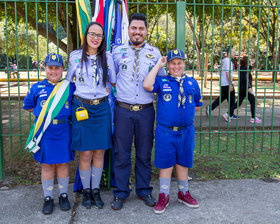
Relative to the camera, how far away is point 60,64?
3.21 metres

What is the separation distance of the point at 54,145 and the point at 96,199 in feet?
2.51

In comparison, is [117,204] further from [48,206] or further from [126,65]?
[126,65]

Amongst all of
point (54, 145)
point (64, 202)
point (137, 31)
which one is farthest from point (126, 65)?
point (64, 202)

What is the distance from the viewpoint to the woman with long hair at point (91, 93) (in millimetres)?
Result: 3158

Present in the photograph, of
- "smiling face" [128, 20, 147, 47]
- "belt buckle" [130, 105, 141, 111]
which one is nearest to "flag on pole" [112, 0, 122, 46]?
"smiling face" [128, 20, 147, 47]

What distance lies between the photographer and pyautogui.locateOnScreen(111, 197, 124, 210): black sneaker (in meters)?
3.25

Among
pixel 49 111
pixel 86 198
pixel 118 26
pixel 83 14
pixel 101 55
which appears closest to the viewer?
pixel 49 111

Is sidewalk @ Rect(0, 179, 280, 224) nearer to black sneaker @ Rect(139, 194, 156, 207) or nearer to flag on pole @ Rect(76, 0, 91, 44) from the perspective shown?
black sneaker @ Rect(139, 194, 156, 207)

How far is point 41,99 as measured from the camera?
316 centimetres

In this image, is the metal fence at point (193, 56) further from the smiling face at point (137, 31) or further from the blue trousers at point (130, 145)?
the blue trousers at point (130, 145)

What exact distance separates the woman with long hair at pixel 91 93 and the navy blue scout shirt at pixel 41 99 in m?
0.07

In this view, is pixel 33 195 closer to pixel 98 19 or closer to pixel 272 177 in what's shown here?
pixel 98 19

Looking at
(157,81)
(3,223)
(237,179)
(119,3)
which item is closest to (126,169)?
(157,81)

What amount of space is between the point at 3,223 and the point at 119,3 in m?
2.73
